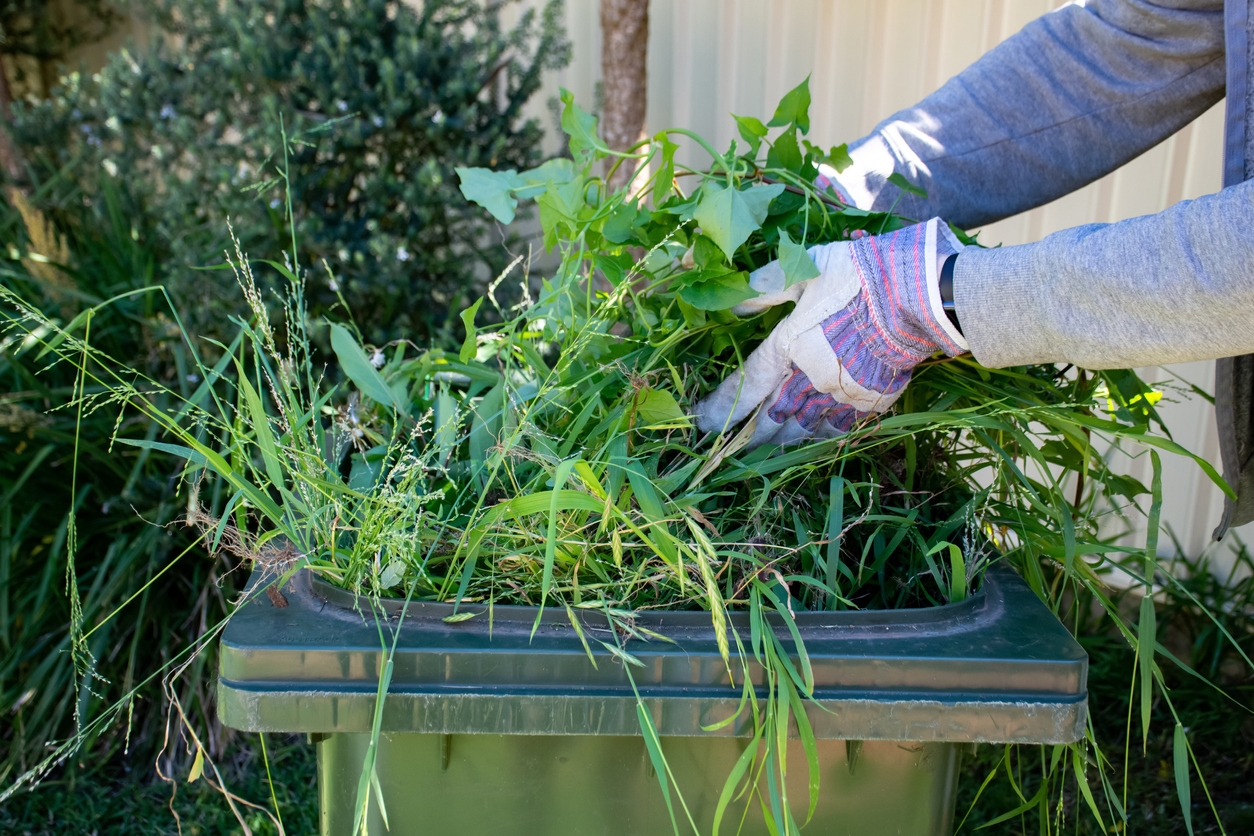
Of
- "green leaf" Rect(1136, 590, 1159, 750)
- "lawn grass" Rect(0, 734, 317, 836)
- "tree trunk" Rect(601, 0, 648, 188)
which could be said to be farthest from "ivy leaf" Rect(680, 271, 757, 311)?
"lawn grass" Rect(0, 734, 317, 836)

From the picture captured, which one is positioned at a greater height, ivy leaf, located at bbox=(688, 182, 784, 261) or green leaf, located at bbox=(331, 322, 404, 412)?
ivy leaf, located at bbox=(688, 182, 784, 261)

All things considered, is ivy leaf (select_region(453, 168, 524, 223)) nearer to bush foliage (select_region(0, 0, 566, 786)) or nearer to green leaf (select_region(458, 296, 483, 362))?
green leaf (select_region(458, 296, 483, 362))

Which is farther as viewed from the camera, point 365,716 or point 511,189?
point 511,189

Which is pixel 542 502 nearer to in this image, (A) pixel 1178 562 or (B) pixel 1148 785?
(B) pixel 1148 785

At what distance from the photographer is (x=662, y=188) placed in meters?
1.11

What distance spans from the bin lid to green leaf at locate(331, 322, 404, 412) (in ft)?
1.71

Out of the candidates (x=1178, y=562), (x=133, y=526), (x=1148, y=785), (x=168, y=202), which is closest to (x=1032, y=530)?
(x=1148, y=785)

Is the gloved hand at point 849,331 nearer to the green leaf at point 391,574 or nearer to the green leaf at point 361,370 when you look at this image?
the green leaf at point 391,574

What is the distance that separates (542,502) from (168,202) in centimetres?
224

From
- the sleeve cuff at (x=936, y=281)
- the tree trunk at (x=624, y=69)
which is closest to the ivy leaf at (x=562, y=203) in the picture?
the sleeve cuff at (x=936, y=281)

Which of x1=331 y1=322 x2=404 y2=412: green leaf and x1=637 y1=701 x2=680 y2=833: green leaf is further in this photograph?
x1=331 y1=322 x2=404 y2=412: green leaf

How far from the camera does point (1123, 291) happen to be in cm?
98

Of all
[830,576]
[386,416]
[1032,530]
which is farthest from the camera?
[386,416]

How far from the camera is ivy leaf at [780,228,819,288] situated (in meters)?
1.04
